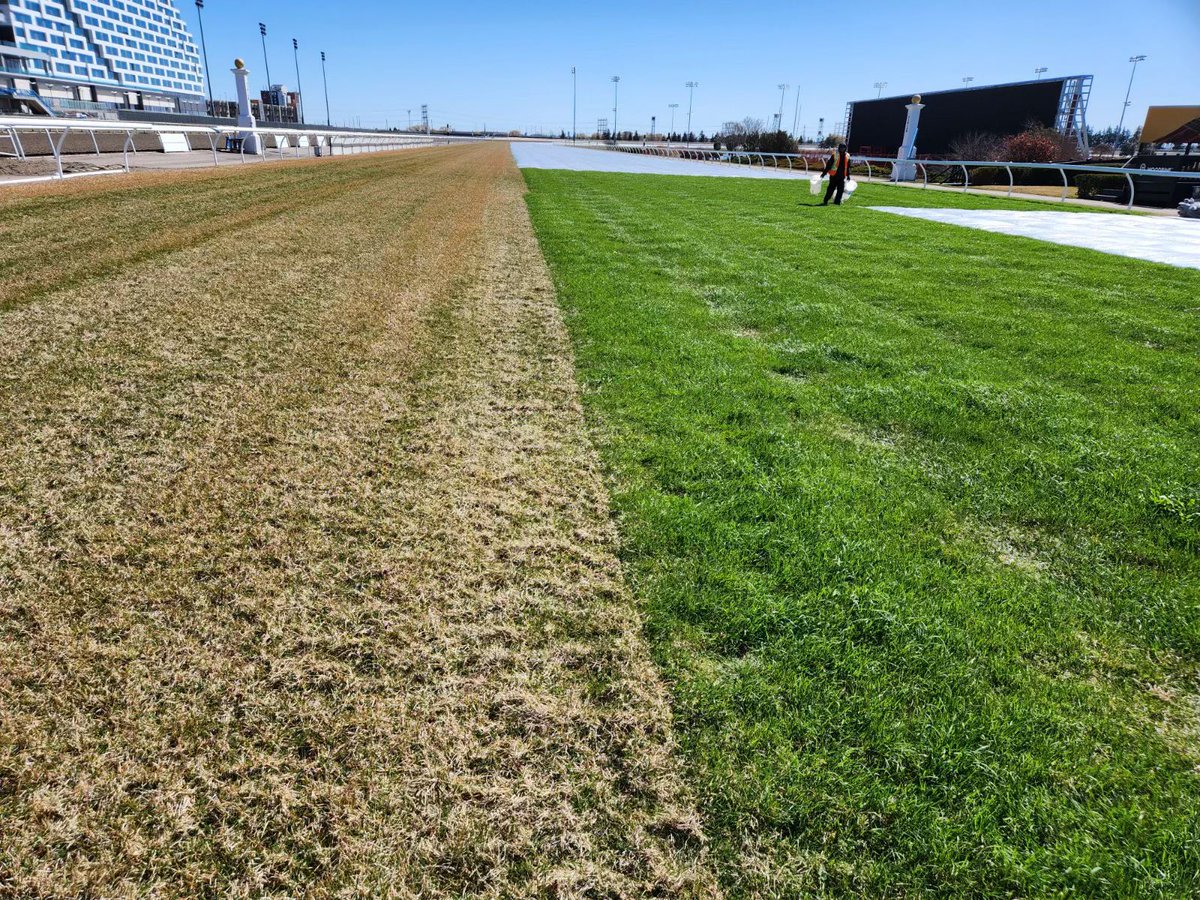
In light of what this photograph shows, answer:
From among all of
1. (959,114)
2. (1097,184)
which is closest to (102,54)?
(959,114)

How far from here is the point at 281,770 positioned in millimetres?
2016

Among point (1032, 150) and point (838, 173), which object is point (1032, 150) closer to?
point (1032, 150)

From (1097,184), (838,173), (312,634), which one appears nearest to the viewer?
(312,634)

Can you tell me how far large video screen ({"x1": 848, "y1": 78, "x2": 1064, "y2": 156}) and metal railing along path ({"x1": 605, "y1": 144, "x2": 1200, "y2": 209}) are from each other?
14644mm

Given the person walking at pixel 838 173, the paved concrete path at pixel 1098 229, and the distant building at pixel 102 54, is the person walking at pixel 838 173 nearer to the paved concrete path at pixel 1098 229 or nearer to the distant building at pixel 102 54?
the paved concrete path at pixel 1098 229

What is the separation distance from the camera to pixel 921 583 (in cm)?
287

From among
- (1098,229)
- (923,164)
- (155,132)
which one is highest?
(155,132)

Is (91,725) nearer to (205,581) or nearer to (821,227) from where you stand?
(205,581)

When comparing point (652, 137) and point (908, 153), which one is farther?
point (652, 137)

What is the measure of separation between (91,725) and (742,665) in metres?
2.18

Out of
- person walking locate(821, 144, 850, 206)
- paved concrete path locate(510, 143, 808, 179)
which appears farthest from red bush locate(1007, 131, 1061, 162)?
person walking locate(821, 144, 850, 206)

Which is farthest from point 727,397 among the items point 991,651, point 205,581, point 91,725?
point 91,725

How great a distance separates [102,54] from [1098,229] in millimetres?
131967

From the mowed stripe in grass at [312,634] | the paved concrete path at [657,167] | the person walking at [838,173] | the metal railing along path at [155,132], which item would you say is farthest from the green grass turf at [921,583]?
the paved concrete path at [657,167]
